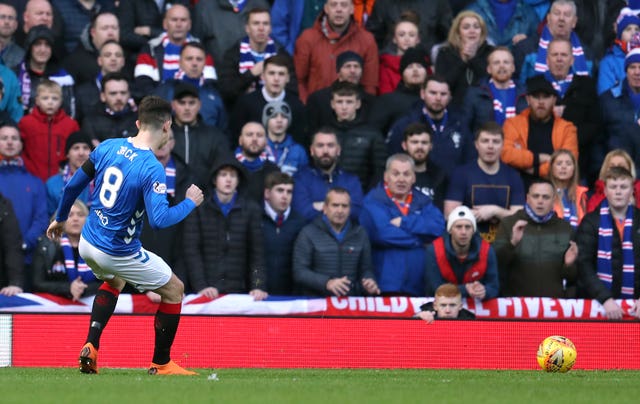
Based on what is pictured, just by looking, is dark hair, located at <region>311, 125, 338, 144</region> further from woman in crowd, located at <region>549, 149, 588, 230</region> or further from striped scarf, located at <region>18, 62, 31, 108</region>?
striped scarf, located at <region>18, 62, 31, 108</region>

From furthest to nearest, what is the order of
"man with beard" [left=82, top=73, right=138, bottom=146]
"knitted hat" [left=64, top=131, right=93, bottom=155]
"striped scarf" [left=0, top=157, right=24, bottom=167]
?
"man with beard" [left=82, top=73, right=138, bottom=146], "striped scarf" [left=0, top=157, right=24, bottom=167], "knitted hat" [left=64, top=131, right=93, bottom=155]

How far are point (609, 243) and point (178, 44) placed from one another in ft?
19.0

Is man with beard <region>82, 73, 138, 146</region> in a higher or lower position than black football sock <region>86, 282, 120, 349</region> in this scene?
higher

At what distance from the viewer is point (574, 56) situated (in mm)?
16438

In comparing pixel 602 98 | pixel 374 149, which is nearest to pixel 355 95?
pixel 374 149

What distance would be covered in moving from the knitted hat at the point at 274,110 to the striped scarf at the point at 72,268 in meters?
2.92

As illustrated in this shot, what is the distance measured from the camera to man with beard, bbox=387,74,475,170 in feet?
49.0

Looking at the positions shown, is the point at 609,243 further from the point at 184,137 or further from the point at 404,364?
the point at 184,137

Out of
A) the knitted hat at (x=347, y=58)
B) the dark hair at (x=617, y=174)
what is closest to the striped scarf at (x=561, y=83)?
the knitted hat at (x=347, y=58)

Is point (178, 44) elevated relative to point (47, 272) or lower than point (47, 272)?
elevated

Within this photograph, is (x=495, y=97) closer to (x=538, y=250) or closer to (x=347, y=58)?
(x=347, y=58)

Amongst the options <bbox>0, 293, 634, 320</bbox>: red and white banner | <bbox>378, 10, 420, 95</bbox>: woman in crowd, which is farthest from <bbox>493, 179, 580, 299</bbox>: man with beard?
<bbox>378, 10, 420, 95</bbox>: woman in crowd

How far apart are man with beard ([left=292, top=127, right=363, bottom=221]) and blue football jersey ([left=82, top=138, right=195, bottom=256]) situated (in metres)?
4.80

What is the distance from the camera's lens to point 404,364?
40.0ft
